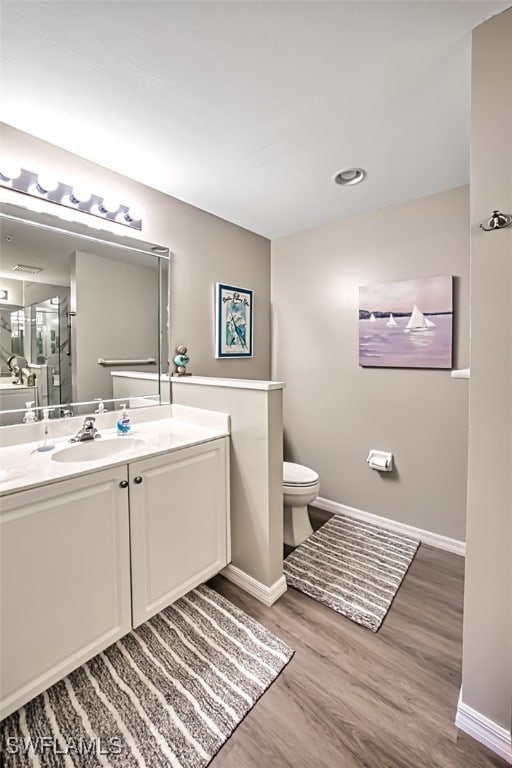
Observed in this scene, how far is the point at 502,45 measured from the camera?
983mm

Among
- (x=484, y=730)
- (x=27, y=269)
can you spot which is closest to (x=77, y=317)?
(x=27, y=269)

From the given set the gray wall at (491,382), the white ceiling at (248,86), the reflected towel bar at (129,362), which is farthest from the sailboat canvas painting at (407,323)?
the reflected towel bar at (129,362)

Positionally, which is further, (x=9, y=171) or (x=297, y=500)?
(x=297, y=500)

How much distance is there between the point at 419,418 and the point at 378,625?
1255 mm

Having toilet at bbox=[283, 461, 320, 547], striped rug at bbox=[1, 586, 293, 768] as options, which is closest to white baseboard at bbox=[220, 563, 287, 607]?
striped rug at bbox=[1, 586, 293, 768]

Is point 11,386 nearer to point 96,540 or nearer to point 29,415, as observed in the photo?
point 29,415

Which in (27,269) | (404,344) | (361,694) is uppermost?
(27,269)

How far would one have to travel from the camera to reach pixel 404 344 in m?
2.20

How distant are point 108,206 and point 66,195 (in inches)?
8.3

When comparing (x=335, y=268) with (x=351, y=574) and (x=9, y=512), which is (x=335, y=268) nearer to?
(x=351, y=574)

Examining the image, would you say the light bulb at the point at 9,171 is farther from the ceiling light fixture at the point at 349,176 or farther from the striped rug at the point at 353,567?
the striped rug at the point at 353,567

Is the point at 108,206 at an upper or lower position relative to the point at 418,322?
upper

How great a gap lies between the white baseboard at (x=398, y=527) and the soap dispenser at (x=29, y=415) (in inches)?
84.1

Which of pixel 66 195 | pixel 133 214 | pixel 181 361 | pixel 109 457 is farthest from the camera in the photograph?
pixel 181 361
